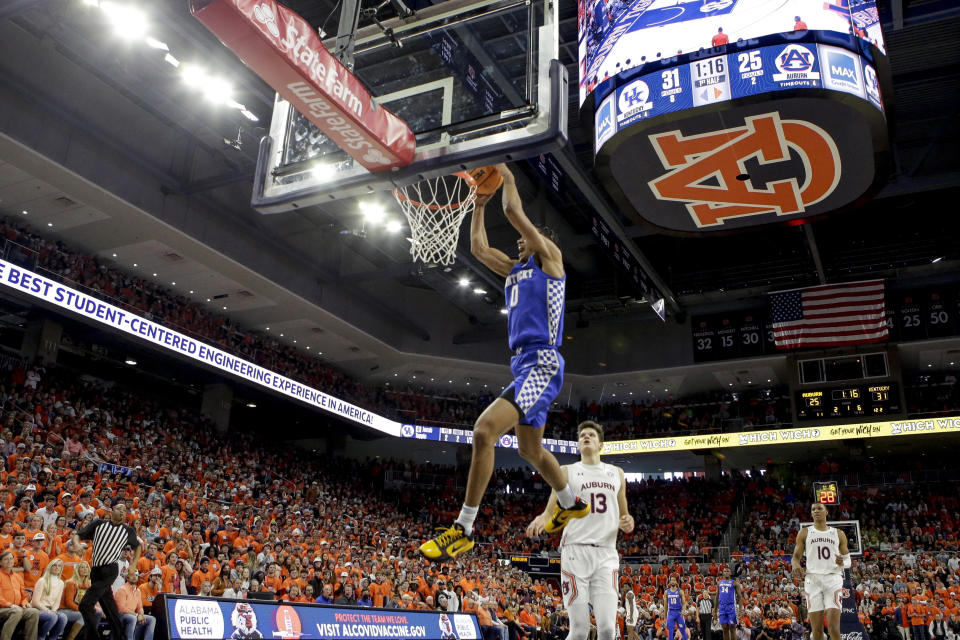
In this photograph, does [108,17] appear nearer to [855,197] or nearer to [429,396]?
[855,197]

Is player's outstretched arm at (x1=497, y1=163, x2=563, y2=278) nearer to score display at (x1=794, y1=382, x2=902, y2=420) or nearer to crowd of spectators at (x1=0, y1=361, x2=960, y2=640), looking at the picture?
crowd of spectators at (x1=0, y1=361, x2=960, y2=640)

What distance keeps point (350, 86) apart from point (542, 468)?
11.4 feet

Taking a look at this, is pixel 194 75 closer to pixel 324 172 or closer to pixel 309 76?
pixel 324 172

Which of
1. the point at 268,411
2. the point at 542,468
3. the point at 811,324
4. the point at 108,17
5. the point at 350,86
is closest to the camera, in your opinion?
the point at 542,468

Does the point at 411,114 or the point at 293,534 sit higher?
the point at 411,114

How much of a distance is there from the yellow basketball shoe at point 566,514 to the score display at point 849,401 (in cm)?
2282

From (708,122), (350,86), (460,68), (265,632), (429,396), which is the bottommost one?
(265,632)

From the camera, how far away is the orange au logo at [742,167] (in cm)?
935

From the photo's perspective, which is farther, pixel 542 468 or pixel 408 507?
pixel 408 507

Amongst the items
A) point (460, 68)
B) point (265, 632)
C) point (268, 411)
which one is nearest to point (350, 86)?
point (460, 68)

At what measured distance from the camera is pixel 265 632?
18.3 feet

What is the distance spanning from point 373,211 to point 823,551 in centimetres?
1226

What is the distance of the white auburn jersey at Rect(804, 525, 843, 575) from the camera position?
8.50 meters

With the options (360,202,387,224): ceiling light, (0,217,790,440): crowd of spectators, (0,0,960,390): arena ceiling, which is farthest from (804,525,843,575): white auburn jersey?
(0,217,790,440): crowd of spectators
